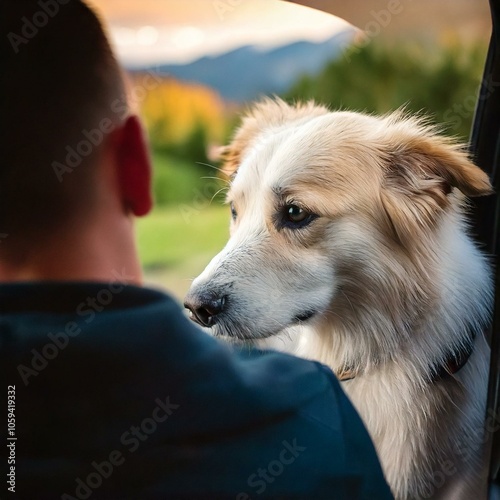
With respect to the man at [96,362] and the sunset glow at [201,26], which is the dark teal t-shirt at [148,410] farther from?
the sunset glow at [201,26]

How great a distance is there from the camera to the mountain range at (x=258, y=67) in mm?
957

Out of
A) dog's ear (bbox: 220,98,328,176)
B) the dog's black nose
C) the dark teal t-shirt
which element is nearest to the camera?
the dark teal t-shirt

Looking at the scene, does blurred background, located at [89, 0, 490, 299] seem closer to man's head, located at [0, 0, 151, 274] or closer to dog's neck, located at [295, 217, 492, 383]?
man's head, located at [0, 0, 151, 274]

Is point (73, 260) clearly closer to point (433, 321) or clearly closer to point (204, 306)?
point (204, 306)

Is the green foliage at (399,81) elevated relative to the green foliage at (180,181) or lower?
elevated

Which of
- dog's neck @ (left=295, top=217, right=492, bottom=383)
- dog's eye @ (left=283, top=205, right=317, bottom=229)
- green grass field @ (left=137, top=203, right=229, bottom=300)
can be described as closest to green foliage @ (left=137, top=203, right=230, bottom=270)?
green grass field @ (left=137, top=203, right=229, bottom=300)

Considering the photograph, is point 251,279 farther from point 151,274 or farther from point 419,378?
point 419,378

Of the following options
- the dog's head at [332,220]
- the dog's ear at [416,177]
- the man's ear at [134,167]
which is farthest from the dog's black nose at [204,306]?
the dog's ear at [416,177]

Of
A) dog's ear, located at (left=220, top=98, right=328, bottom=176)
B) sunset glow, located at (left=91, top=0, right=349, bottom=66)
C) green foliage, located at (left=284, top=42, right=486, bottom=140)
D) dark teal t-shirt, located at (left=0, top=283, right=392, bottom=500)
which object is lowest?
dark teal t-shirt, located at (left=0, top=283, right=392, bottom=500)

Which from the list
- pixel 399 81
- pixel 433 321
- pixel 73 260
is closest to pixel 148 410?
pixel 73 260

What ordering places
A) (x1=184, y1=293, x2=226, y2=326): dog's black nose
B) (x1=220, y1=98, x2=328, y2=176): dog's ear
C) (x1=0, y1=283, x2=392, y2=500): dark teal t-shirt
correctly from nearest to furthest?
(x1=0, y1=283, x2=392, y2=500): dark teal t-shirt → (x1=184, y1=293, x2=226, y2=326): dog's black nose → (x1=220, y1=98, x2=328, y2=176): dog's ear

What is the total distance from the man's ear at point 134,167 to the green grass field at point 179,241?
0.03 metres

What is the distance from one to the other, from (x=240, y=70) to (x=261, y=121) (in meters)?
0.10

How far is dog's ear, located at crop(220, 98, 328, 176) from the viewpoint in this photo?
3.36 feet
